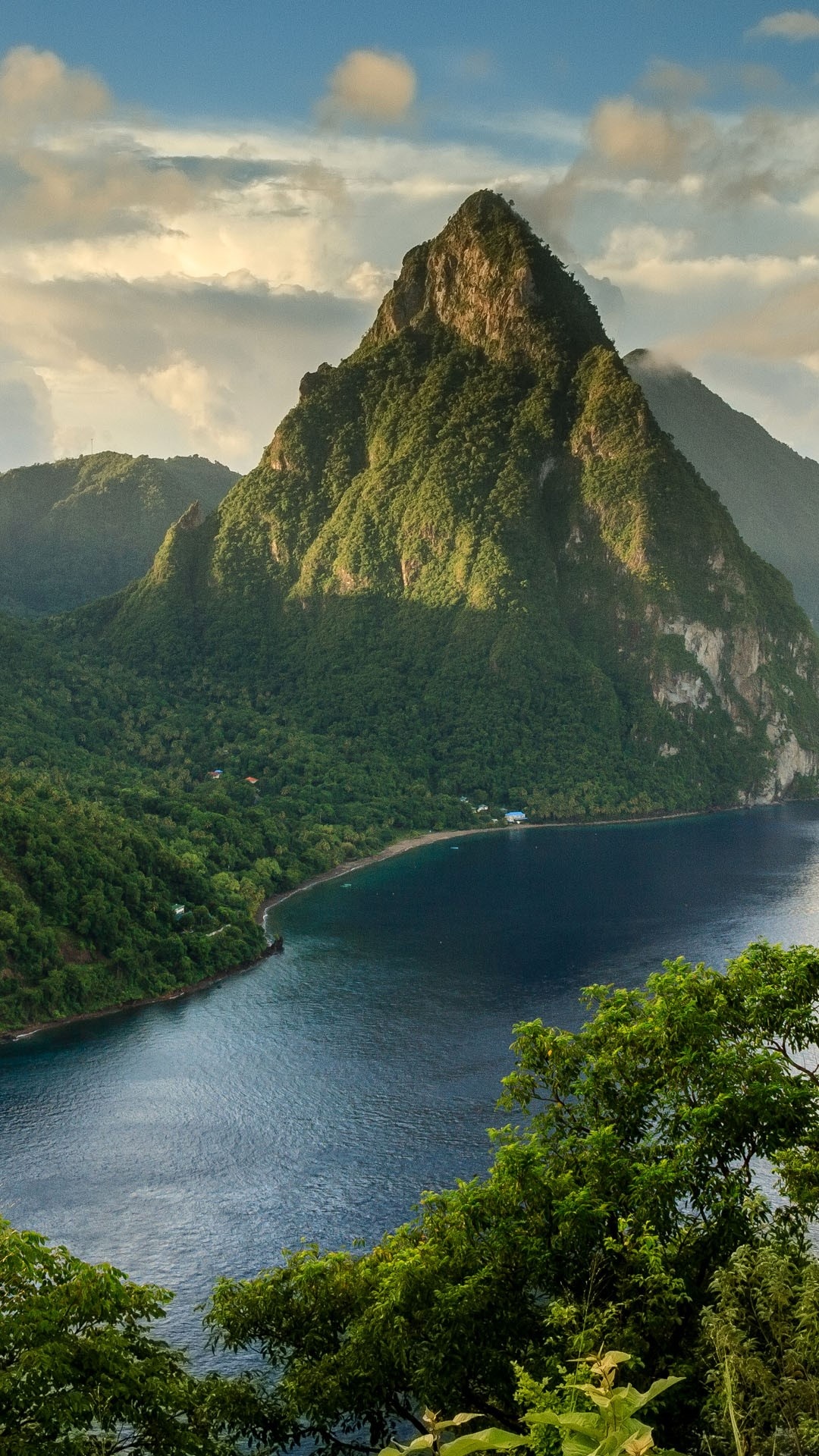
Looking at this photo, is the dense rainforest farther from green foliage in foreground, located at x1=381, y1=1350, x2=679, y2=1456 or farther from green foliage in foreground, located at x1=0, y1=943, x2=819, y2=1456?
green foliage in foreground, located at x1=381, y1=1350, x2=679, y2=1456

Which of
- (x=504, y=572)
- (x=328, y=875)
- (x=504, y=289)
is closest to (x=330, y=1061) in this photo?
(x=328, y=875)

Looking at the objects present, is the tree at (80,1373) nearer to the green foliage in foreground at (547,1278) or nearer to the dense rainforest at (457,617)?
the green foliage in foreground at (547,1278)

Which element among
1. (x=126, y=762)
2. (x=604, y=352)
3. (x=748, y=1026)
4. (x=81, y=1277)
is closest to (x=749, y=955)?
(x=748, y=1026)

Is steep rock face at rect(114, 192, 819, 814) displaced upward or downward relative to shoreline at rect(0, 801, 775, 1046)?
upward

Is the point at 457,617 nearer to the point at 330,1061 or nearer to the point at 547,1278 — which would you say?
the point at 330,1061

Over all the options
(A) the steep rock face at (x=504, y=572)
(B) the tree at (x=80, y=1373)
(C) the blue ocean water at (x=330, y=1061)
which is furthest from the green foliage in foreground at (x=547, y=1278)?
(A) the steep rock face at (x=504, y=572)

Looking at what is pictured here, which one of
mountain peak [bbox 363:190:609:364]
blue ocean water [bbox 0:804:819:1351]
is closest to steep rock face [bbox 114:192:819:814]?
mountain peak [bbox 363:190:609:364]
